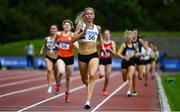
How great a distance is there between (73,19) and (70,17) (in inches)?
76.8

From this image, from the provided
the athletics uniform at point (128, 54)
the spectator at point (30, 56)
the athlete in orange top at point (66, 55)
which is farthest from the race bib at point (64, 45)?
the spectator at point (30, 56)

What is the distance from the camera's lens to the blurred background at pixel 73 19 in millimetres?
57062

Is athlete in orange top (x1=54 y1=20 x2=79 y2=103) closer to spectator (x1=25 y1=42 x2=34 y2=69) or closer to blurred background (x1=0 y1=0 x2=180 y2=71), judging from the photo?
spectator (x1=25 y1=42 x2=34 y2=69)

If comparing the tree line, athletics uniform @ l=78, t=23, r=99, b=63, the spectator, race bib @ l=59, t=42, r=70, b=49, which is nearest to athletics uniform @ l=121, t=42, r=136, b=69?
race bib @ l=59, t=42, r=70, b=49

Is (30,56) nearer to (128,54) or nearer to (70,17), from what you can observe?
(128,54)

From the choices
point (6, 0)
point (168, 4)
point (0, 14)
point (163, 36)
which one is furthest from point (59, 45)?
point (168, 4)

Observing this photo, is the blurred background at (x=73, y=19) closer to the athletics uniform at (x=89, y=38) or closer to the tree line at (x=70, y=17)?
the tree line at (x=70, y=17)

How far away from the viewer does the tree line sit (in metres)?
70.4

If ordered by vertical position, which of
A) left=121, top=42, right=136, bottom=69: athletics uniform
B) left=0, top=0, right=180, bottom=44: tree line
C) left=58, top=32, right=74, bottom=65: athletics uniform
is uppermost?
left=0, top=0, right=180, bottom=44: tree line

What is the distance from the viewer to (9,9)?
6219 centimetres

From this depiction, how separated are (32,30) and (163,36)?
21.6m

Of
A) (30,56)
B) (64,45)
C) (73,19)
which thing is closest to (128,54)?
(64,45)

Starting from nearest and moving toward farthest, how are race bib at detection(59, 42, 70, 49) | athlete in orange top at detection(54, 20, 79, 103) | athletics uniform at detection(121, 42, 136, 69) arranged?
athlete in orange top at detection(54, 20, 79, 103) < race bib at detection(59, 42, 70, 49) < athletics uniform at detection(121, 42, 136, 69)

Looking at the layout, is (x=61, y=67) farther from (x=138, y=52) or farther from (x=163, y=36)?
(x=163, y=36)
